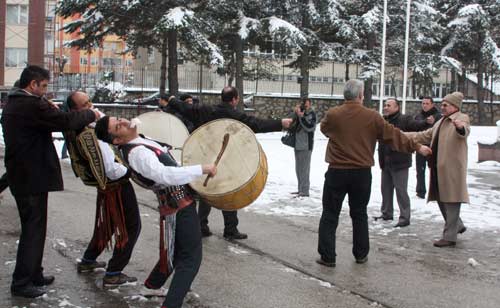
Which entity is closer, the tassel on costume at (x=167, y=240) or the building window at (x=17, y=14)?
the tassel on costume at (x=167, y=240)

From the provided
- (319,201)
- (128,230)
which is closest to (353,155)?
(128,230)

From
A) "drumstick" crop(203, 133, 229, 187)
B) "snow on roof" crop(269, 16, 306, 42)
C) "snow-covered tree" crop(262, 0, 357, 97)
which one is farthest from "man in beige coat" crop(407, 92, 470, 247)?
"snow-covered tree" crop(262, 0, 357, 97)

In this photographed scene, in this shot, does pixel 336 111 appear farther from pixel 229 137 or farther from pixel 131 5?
pixel 131 5

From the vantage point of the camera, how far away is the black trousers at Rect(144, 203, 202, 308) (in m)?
4.54

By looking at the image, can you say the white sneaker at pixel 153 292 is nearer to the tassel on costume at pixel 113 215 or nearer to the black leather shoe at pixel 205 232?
the tassel on costume at pixel 113 215

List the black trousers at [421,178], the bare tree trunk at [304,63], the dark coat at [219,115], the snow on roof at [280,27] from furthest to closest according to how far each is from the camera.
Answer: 1. the bare tree trunk at [304,63]
2. the snow on roof at [280,27]
3. the black trousers at [421,178]
4. the dark coat at [219,115]

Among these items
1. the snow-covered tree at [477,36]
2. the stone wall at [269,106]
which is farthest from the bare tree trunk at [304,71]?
the snow-covered tree at [477,36]

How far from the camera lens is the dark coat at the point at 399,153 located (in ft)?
29.1

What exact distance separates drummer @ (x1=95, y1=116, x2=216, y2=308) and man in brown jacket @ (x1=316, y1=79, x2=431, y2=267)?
220 centimetres

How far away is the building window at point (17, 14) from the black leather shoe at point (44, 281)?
47.6 m

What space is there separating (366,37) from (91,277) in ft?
84.1

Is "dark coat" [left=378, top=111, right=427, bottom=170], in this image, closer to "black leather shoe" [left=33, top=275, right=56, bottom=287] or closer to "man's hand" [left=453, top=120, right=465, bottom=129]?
"man's hand" [left=453, top=120, right=465, bottom=129]

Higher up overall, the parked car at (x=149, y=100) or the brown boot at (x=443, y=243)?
the parked car at (x=149, y=100)

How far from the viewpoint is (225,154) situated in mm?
5207
